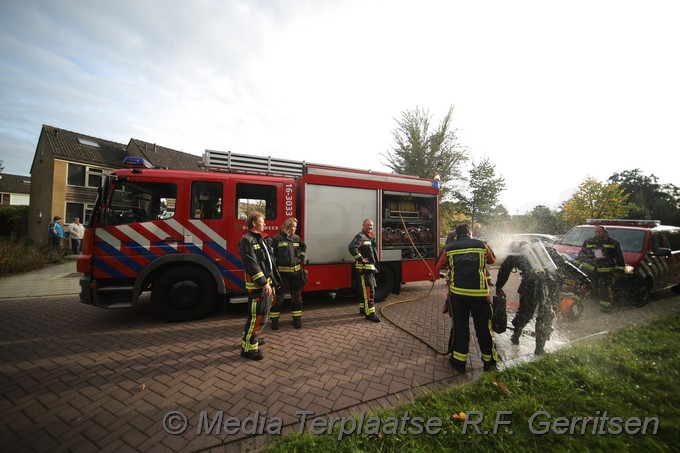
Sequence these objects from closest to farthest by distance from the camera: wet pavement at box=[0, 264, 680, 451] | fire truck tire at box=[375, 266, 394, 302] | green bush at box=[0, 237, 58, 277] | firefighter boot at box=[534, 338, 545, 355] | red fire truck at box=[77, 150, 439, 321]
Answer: wet pavement at box=[0, 264, 680, 451], firefighter boot at box=[534, 338, 545, 355], red fire truck at box=[77, 150, 439, 321], fire truck tire at box=[375, 266, 394, 302], green bush at box=[0, 237, 58, 277]

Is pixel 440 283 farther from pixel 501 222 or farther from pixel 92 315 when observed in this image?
pixel 501 222

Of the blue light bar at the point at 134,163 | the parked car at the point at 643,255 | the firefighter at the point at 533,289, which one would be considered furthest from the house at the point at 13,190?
the parked car at the point at 643,255

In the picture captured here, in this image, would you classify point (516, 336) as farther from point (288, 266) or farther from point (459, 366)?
point (288, 266)

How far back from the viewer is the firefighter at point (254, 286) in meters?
3.39

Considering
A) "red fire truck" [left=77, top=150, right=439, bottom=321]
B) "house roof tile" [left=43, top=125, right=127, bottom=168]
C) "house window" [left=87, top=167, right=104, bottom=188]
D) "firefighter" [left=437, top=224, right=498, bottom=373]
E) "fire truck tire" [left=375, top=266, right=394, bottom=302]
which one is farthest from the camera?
"house window" [left=87, top=167, right=104, bottom=188]

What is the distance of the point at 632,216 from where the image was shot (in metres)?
29.5

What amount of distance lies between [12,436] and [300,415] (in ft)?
7.68

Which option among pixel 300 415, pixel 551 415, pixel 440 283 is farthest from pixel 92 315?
pixel 440 283

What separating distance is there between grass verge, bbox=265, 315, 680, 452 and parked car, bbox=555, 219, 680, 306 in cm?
371

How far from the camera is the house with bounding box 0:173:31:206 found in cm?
3634

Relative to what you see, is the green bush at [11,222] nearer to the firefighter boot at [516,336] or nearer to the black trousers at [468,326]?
the black trousers at [468,326]

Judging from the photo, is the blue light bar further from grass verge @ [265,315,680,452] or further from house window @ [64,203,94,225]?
house window @ [64,203,94,225]

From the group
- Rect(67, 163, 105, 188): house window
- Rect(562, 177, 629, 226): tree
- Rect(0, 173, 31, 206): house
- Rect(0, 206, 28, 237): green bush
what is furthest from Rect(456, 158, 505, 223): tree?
Rect(0, 173, 31, 206): house

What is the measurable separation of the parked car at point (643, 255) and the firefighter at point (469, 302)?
482 cm
